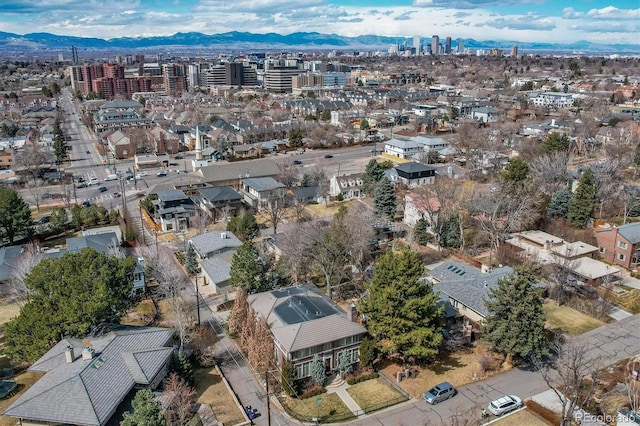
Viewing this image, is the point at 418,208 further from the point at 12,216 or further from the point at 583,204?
the point at 12,216

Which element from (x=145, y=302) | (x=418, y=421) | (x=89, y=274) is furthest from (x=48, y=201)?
(x=418, y=421)

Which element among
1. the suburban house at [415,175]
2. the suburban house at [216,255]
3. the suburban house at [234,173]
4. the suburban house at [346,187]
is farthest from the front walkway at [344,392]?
the suburban house at [234,173]

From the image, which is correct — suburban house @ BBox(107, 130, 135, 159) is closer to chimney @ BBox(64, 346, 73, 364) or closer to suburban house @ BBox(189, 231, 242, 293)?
suburban house @ BBox(189, 231, 242, 293)

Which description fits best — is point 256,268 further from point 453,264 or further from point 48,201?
point 48,201

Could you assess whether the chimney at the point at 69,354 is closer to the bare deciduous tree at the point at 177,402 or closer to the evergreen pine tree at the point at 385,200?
the bare deciduous tree at the point at 177,402

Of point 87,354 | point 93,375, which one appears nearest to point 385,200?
point 87,354

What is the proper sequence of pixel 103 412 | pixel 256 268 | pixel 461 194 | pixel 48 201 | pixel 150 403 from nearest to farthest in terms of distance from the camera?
1. pixel 150 403
2. pixel 103 412
3. pixel 256 268
4. pixel 461 194
5. pixel 48 201

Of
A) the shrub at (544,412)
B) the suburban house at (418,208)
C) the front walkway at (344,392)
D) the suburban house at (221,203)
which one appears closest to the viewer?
the shrub at (544,412)
